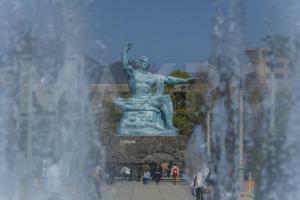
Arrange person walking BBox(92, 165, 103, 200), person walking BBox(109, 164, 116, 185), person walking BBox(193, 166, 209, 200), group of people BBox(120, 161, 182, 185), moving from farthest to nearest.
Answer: group of people BBox(120, 161, 182, 185)
person walking BBox(109, 164, 116, 185)
person walking BBox(92, 165, 103, 200)
person walking BBox(193, 166, 209, 200)

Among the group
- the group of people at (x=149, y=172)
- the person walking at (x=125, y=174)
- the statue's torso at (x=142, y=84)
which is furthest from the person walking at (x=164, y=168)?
the statue's torso at (x=142, y=84)

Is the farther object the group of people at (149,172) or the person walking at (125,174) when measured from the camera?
the person walking at (125,174)

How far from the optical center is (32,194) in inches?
653

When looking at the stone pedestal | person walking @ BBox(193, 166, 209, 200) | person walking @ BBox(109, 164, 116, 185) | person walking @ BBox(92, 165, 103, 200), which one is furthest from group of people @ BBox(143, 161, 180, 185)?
person walking @ BBox(193, 166, 209, 200)

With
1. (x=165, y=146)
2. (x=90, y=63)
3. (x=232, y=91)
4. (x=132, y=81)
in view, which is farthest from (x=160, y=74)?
(x=232, y=91)

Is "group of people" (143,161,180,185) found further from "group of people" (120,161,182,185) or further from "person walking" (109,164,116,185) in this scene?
"person walking" (109,164,116,185)

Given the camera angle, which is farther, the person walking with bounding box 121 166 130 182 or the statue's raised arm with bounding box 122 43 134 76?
the statue's raised arm with bounding box 122 43 134 76

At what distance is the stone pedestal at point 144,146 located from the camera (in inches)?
1790

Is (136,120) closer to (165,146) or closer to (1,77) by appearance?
(165,146)

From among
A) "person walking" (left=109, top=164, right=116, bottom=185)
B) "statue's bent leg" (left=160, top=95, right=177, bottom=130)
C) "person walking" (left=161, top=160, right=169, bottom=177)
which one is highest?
"statue's bent leg" (left=160, top=95, right=177, bottom=130)

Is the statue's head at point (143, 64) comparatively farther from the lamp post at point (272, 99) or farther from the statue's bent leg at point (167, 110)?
the lamp post at point (272, 99)

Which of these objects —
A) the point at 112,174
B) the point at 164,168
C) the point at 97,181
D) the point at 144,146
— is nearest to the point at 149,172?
the point at 112,174

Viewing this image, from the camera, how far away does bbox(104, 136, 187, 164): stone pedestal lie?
45469 mm

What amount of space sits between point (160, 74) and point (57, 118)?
28.3 metres
